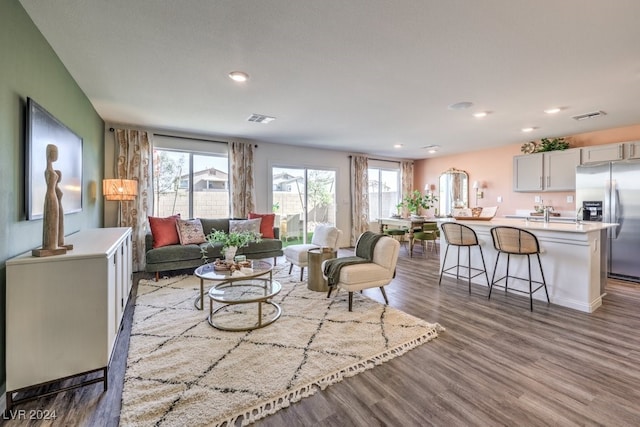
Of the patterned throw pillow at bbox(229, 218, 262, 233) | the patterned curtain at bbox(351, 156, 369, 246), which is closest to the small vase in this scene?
the patterned throw pillow at bbox(229, 218, 262, 233)

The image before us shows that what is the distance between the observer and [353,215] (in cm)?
742

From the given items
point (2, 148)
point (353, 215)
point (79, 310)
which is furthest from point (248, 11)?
point (353, 215)

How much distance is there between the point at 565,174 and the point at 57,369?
7.33 metres

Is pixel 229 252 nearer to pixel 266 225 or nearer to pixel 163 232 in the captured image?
pixel 163 232

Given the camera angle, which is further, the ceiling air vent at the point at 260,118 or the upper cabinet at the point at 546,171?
the upper cabinet at the point at 546,171

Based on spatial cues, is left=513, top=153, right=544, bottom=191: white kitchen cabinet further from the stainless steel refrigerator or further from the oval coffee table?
the oval coffee table

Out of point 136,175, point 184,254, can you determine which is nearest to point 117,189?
point 136,175

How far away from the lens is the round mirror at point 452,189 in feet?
24.2

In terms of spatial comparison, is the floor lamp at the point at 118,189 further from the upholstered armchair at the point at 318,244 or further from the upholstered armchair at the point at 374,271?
the upholstered armchair at the point at 374,271

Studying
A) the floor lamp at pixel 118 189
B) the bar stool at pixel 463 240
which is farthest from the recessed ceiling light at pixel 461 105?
the floor lamp at pixel 118 189

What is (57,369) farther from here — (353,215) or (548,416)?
(353,215)

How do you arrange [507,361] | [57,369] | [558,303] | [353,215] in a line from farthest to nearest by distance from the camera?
[353,215] < [558,303] < [507,361] < [57,369]

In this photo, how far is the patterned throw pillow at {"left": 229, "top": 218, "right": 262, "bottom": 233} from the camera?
5086 mm

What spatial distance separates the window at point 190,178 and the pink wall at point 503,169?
19.1 ft
